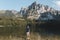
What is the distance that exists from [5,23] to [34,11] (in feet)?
509

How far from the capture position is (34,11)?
642ft

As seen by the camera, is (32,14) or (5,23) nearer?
(5,23)

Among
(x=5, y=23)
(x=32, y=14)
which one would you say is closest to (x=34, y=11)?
(x=32, y=14)

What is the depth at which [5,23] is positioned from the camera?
4097 cm

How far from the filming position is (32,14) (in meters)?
187

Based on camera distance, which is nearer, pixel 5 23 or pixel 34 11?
pixel 5 23

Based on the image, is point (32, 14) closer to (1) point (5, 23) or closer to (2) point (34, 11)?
(2) point (34, 11)

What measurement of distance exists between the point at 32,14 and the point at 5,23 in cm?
14616

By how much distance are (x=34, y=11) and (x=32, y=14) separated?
9.41 metres
